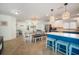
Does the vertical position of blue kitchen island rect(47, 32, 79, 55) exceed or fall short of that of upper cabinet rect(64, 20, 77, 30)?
it falls short

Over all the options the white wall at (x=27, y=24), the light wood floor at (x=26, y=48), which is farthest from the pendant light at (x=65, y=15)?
the light wood floor at (x=26, y=48)

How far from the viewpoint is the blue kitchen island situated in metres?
2.26

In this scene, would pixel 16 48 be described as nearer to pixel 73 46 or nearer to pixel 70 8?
pixel 73 46

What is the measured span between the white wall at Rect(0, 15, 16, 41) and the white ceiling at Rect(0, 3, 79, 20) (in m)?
0.12

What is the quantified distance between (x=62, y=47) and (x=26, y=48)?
2.64 feet

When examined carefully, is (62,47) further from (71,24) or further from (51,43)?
(71,24)

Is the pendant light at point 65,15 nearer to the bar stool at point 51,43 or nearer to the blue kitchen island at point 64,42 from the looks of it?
the blue kitchen island at point 64,42

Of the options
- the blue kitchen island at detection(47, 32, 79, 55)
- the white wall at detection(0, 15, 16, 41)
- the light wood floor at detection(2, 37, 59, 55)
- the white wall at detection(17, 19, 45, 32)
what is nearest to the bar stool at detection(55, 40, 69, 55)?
the blue kitchen island at detection(47, 32, 79, 55)

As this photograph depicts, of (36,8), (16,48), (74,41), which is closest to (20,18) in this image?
(36,8)

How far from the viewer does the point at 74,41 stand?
2262 mm

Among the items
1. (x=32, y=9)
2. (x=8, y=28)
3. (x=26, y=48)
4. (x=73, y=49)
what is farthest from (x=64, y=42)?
(x=8, y=28)

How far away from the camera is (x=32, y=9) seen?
2.30 meters

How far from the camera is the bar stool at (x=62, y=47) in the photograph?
7.67 feet

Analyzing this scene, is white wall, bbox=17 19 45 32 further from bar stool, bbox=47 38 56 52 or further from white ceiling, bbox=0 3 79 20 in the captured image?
bar stool, bbox=47 38 56 52
